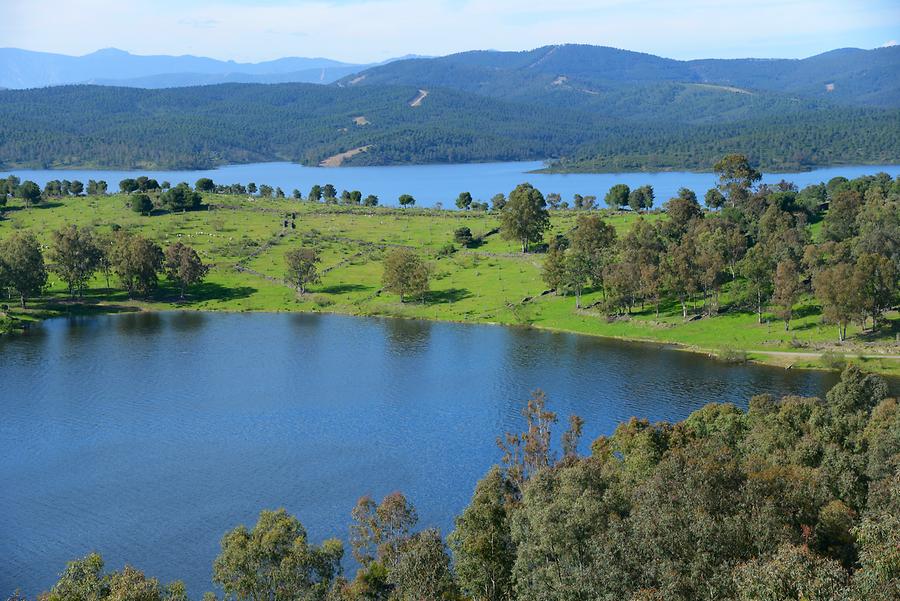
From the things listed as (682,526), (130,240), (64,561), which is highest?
(130,240)

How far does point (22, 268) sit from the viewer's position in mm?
120500

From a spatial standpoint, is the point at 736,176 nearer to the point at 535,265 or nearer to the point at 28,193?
the point at 535,265

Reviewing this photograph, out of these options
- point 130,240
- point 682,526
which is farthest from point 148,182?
point 682,526

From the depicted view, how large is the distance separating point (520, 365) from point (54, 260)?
6601cm

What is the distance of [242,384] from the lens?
303 ft

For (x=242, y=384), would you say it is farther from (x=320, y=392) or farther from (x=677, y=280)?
(x=677, y=280)

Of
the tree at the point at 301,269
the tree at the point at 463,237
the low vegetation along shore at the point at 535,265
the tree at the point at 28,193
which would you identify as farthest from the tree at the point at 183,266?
the tree at the point at 28,193

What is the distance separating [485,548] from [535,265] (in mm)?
94120

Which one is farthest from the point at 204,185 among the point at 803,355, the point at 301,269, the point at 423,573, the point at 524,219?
the point at 423,573

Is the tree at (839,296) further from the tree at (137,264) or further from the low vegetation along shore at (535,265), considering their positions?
the tree at (137,264)

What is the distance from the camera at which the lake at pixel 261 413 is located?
61625 millimetres

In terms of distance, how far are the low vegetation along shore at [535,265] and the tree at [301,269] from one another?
25 cm

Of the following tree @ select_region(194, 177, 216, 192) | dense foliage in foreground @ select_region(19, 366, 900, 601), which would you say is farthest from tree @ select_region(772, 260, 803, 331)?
tree @ select_region(194, 177, 216, 192)

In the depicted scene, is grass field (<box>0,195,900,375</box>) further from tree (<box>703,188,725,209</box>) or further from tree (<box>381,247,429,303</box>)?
tree (<box>703,188,725,209</box>)
